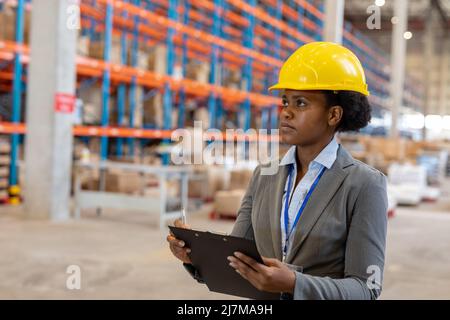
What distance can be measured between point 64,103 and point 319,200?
6.75m

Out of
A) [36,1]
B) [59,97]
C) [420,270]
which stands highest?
[36,1]

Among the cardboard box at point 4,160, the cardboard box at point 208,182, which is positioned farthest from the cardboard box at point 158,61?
the cardboard box at point 4,160

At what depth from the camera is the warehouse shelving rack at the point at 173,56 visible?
10469 millimetres

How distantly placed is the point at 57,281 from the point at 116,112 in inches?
307

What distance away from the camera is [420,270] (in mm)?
5863

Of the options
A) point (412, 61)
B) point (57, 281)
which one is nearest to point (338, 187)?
point (57, 281)

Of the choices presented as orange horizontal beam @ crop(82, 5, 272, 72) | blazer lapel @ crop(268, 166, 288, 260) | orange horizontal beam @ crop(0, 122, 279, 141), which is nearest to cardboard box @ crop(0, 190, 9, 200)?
orange horizontal beam @ crop(0, 122, 279, 141)

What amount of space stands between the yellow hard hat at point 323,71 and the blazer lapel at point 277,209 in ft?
0.93

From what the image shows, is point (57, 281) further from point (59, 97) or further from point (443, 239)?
point (443, 239)

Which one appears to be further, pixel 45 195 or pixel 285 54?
pixel 285 54

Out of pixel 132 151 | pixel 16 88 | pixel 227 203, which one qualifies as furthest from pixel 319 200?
pixel 132 151

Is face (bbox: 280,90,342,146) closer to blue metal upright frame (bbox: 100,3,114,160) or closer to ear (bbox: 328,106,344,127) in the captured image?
ear (bbox: 328,106,344,127)

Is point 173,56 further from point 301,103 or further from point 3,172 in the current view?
point 301,103

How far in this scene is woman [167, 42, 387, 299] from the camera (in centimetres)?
152
